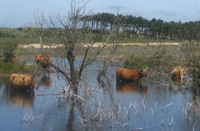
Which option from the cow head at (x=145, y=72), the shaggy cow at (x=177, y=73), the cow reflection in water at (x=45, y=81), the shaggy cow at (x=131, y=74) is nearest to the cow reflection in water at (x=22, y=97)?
the cow reflection in water at (x=45, y=81)

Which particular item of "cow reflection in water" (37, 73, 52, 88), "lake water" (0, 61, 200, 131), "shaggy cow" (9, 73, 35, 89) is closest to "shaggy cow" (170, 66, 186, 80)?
"lake water" (0, 61, 200, 131)

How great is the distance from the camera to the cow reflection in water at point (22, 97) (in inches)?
1122

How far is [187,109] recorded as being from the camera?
24.4 meters

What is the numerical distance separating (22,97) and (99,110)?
34.8 ft

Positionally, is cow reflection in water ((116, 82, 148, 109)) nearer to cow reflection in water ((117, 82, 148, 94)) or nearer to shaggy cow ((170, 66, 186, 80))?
cow reflection in water ((117, 82, 148, 94))

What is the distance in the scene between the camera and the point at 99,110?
2195 cm

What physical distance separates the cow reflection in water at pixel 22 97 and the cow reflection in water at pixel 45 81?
2516mm

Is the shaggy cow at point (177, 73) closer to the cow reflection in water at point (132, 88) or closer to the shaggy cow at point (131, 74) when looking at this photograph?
the shaggy cow at point (131, 74)

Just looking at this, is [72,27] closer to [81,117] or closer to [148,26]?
[81,117]

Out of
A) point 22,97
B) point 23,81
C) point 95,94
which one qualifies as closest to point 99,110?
point 95,94

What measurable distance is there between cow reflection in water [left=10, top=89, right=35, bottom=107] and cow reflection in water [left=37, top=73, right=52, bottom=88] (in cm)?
252

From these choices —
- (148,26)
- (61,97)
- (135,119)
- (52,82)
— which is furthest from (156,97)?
(148,26)

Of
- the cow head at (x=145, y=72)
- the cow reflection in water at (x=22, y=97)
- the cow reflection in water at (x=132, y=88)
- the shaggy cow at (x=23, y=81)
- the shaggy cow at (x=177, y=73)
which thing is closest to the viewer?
the cow reflection in water at (x=22, y=97)

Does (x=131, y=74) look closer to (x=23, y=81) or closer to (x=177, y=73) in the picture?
(x=177, y=73)
